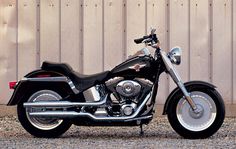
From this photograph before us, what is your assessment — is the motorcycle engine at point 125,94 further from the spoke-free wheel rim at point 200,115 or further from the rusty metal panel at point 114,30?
the rusty metal panel at point 114,30

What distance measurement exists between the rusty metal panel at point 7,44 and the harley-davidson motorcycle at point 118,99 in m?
2.48

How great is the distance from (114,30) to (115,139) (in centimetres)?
278

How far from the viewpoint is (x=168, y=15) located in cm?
1134

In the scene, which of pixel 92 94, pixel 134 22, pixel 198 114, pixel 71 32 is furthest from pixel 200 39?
pixel 92 94

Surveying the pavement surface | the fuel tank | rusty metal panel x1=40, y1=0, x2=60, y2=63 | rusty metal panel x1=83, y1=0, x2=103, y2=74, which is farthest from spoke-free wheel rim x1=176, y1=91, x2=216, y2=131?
rusty metal panel x1=40, y1=0, x2=60, y2=63

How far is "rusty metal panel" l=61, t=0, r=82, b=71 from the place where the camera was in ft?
37.4

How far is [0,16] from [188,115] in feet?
12.4

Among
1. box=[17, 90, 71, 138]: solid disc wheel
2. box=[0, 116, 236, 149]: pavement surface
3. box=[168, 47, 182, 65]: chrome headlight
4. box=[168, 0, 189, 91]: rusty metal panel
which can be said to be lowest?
box=[0, 116, 236, 149]: pavement surface

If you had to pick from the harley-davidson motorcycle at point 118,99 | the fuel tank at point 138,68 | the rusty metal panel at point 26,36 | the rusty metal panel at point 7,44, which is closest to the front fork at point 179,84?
the harley-davidson motorcycle at point 118,99

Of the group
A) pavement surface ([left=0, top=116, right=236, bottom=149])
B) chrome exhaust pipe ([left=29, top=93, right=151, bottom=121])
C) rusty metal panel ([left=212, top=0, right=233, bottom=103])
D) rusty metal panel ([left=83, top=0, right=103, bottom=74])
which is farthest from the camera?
rusty metal panel ([left=83, top=0, right=103, bottom=74])

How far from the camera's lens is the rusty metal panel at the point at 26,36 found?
451 inches

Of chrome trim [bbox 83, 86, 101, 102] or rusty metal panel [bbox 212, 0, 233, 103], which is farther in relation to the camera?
rusty metal panel [bbox 212, 0, 233, 103]

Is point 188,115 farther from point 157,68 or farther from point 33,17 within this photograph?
point 33,17

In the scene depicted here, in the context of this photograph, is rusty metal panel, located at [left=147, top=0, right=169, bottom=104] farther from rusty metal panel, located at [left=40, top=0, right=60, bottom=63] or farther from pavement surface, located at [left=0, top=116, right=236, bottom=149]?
rusty metal panel, located at [left=40, top=0, right=60, bottom=63]
